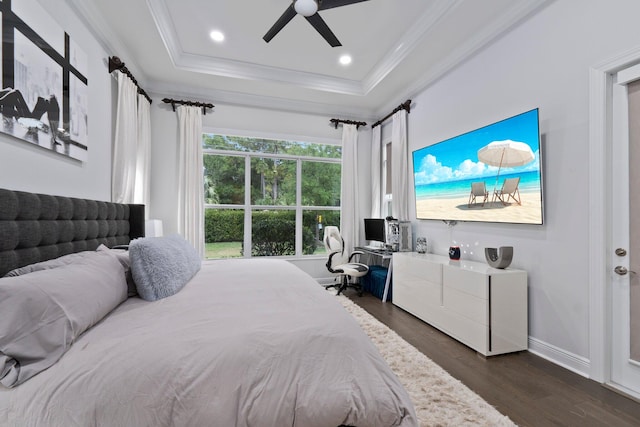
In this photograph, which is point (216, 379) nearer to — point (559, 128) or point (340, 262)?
point (559, 128)

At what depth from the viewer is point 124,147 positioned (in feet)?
9.72

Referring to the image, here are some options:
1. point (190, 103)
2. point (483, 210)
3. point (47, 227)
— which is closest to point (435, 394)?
point (483, 210)

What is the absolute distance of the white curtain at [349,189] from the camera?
4.73m

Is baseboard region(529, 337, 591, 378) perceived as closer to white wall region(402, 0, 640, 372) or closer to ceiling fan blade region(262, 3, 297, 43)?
white wall region(402, 0, 640, 372)

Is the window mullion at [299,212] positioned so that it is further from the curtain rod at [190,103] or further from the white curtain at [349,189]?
the curtain rod at [190,103]

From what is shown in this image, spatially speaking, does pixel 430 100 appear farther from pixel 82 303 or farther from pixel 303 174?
pixel 82 303

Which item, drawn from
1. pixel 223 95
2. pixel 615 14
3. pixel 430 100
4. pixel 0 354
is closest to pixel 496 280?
pixel 615 14

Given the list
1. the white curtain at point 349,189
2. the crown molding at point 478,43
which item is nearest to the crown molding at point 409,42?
the crown molding at point 478,43

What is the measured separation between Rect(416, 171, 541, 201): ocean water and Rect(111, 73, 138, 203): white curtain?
340cm

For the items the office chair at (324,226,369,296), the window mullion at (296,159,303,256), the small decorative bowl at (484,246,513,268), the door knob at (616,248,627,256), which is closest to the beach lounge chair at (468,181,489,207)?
the small decorative bowl at (484,246,513,268)

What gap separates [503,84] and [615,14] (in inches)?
32.8

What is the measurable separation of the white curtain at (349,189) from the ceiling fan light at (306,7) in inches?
100

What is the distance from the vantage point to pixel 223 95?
418 cm

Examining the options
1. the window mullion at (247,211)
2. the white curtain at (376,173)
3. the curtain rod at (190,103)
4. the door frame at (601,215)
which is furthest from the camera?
the white curtain at (376,173)
